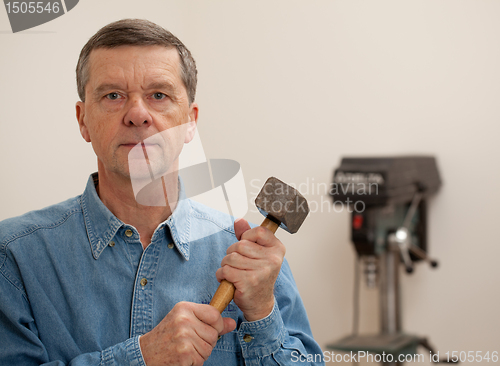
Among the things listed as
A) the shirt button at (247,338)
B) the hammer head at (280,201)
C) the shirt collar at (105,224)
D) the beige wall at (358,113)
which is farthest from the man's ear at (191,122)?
the beige wall at (358,113)

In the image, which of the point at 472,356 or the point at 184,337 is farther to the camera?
the point at 472,356

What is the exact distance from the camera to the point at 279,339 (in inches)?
30.8

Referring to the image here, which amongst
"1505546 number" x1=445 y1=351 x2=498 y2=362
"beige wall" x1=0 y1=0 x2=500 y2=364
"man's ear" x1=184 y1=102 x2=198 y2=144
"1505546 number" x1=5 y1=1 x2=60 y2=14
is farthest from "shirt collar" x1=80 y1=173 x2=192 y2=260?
"1505546 number" x1=445 y1=351 x2=498 y2=362

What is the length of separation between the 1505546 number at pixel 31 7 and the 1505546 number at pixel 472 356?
1.66 m

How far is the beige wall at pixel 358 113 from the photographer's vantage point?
5.16ft

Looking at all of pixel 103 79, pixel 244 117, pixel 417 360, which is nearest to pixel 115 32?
pixel 103 79

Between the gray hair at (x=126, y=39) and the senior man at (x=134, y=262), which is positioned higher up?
the gray hair at (x=126, y=39)

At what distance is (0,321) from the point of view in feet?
2.35

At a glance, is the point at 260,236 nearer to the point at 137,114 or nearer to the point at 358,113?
the point at 137,114

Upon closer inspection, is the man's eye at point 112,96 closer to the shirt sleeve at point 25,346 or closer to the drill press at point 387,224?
the shirt sleeve at point 25,346

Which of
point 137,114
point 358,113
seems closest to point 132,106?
point 137,114

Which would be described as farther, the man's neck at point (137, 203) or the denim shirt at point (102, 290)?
the man's neck at point (137, 203)

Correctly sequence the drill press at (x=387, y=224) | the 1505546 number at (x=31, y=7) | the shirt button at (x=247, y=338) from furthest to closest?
the drill press at (x=387, y=224) → the 1505546 number at (x=31, y=7) → the shirt button at (x=247, y=338)

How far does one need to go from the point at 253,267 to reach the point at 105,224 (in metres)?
0.28
